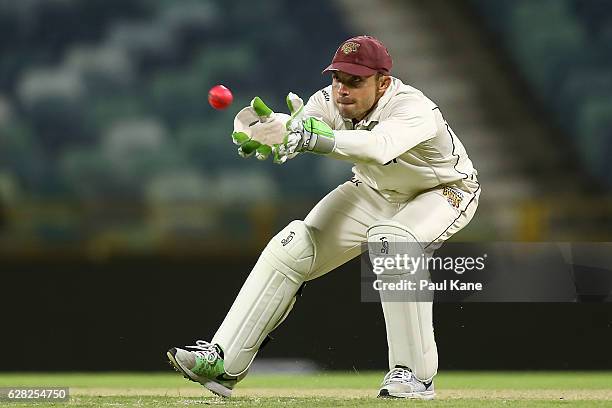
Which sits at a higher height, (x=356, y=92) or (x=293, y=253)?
(x=356, y=92)

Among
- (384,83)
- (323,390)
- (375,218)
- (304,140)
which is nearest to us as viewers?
(304,140)

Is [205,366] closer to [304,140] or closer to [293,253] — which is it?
[293,253]

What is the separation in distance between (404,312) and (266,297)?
440 mm

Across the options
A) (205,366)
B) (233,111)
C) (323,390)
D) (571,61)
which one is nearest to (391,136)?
(205,366)

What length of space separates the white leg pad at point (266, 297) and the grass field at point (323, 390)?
156 millimetres

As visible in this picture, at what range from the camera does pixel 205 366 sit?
10.8 ft

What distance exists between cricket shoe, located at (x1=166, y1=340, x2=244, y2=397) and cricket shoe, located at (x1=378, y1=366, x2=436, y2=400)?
47 cm

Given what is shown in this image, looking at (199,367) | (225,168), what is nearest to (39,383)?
(199,367)

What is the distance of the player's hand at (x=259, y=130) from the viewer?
2936 mm

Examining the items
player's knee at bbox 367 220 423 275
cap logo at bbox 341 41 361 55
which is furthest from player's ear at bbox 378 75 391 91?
player's knee at bbox 367 220 423 275

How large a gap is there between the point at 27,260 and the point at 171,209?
97cm

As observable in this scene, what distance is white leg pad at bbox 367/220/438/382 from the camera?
327 cm

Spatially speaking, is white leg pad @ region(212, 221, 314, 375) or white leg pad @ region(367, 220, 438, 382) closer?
white leg pad @ region(367, 220, 438, 382)

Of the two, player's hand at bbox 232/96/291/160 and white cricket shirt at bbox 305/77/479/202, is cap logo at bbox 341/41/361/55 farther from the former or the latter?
player's hand at bbox 232/96/291/160
